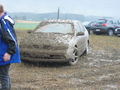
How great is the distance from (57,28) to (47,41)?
126 cm

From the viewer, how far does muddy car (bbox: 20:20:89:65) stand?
9102 millimetres

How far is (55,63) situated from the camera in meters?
9.76

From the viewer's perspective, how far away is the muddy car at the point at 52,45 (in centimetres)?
910

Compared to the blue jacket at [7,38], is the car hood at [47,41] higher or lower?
lower

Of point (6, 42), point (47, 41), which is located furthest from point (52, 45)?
point (6, 42)

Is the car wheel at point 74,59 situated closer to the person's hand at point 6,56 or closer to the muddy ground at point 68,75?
the muddy ground at point 68,75

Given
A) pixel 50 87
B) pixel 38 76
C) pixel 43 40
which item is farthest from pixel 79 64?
pixel 50 87

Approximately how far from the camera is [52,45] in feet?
29.9

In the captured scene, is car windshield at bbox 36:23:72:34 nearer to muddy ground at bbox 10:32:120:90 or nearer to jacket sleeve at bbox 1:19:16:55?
muddy ground at bbox 10:32:120:90

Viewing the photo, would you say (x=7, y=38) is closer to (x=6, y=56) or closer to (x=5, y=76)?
(x=6, y=56)

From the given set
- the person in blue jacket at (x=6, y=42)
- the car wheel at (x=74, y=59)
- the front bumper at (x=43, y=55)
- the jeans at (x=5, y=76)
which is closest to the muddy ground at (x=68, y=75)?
the car wheel at (x=74, y=59)

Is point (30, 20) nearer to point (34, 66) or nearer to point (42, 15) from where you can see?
point (42, 15)

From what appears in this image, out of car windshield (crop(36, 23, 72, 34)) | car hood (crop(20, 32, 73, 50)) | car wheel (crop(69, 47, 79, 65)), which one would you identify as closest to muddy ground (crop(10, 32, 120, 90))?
car wheel (crop(69, 47, 79, 65))

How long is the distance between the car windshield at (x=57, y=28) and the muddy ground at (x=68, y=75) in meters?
1.14
